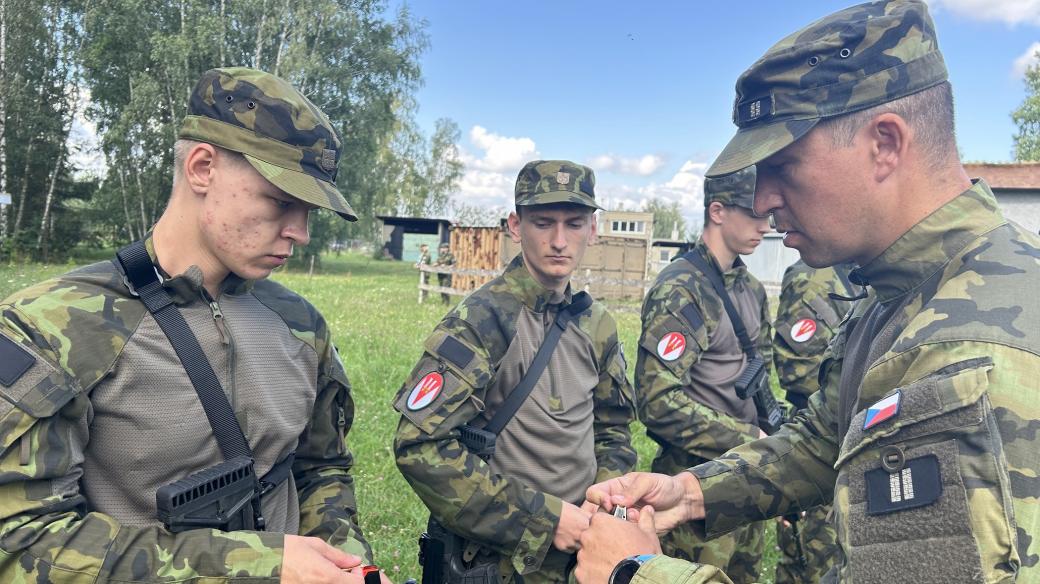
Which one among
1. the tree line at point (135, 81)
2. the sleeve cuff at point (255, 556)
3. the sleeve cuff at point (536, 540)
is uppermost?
the tree line at point (135, 81)

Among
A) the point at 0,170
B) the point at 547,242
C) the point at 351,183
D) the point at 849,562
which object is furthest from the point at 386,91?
the point at 849,562

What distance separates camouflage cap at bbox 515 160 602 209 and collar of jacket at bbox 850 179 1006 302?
1.56m

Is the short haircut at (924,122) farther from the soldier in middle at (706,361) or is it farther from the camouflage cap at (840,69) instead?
the soldier in middle at (706,361)

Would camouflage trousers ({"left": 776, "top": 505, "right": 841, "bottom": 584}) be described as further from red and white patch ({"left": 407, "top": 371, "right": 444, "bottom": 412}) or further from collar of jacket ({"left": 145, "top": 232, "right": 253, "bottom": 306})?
collar of jacket ({"left": 145, "top": 232, "right": 253, "bottom": 306})

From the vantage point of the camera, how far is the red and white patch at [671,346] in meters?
3.46

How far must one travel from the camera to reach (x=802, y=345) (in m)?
4.12

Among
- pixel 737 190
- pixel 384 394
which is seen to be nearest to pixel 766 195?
pixel 737 190

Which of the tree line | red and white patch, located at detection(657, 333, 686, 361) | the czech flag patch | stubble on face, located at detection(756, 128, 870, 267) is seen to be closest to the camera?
the czech flag patch

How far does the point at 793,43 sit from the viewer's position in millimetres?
1854

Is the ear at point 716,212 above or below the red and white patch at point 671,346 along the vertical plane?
above

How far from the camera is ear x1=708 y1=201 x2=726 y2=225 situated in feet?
12.7

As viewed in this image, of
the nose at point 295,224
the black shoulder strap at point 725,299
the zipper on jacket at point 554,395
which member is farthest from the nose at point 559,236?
the nose at point 295,224

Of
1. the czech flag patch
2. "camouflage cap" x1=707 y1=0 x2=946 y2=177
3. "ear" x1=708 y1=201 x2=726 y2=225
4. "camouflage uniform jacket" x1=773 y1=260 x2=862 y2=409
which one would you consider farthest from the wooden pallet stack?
the czech flag patch

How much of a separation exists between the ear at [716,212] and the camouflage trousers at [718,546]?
1.38m
